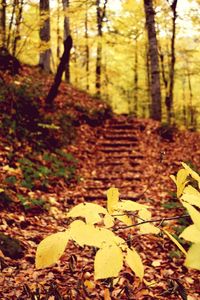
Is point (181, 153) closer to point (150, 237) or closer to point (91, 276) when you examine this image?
point (150, 237)

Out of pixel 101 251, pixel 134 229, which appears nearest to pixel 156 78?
pixel 134 229

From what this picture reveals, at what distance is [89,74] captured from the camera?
797 inches

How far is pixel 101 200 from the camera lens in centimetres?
619

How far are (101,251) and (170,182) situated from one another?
667cm

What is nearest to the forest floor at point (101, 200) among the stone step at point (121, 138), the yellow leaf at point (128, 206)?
the stone step at point (121, 138)

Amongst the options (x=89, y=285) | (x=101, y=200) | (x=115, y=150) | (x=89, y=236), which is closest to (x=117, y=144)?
(x=115, y=150)

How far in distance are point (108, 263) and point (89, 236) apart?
86mm

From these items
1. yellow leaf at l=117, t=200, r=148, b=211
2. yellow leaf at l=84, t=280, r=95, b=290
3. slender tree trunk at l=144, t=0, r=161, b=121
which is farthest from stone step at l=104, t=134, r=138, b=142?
yellow leaf at l=117, t=200, r=148, b=211

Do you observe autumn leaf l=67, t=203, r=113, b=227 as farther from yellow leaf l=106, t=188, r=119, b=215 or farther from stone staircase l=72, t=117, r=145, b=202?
stone staircase l=72, t=117, r=145, b=202

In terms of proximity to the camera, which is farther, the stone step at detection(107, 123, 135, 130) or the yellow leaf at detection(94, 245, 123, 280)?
the stone step at detection(107, 123, 135, 130)

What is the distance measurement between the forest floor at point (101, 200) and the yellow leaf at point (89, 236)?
29cm

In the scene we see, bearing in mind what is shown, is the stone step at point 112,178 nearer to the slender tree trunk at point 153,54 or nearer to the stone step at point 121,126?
the stone step at point 121,126

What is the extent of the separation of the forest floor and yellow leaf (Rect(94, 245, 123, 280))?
12.8 inches

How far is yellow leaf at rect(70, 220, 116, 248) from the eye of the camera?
0.86m
